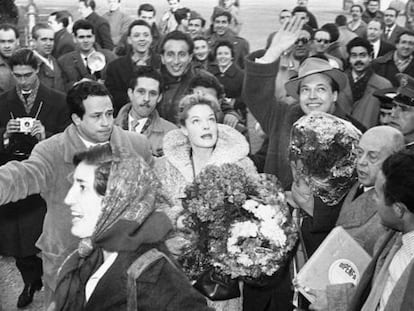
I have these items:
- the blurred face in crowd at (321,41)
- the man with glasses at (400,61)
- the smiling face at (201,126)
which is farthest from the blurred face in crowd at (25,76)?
the man with glasses at (400,61)

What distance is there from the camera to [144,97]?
A: 6.84 m

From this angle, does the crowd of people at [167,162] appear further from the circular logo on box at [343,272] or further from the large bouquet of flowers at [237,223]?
the large bouquet of flowers at [237,223]

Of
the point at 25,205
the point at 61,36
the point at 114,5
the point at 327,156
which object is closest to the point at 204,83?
the point at 25,205

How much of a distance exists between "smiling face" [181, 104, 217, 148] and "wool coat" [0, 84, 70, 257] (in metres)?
1.98

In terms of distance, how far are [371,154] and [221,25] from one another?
8479 mm

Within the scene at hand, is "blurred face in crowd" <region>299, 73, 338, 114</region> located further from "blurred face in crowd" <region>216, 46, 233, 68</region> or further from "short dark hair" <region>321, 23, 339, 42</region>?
"short dark hair" <region>321, 23, 339, 42</region>

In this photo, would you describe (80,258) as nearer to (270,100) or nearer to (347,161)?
(347,161)

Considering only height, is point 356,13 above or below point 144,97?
below

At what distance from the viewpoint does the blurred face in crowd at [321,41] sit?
10398 mm

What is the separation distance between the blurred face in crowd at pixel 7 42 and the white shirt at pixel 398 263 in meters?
6.23

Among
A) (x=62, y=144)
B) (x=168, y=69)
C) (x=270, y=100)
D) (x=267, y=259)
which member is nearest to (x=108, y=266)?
(x=267, y=259)

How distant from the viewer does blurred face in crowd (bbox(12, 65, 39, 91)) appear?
714cm

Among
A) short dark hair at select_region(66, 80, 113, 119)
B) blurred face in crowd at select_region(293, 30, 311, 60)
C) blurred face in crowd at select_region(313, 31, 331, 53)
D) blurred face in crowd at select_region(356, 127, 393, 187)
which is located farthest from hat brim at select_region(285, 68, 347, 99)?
blurred face in crowd at select_region(313, 31, 331, 53)

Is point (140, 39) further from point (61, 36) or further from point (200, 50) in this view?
point (61, 36)
